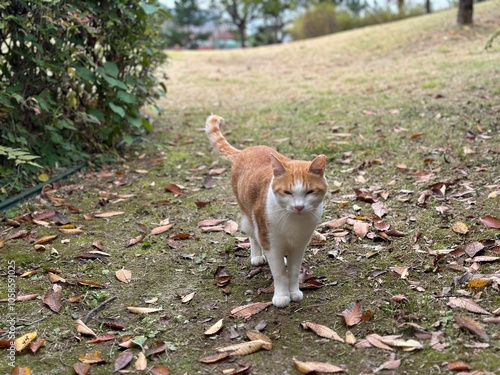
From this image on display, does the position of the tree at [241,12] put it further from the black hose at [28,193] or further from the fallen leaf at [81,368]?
the fallen leaf at [81,368]

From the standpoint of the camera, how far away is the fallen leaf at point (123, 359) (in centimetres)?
275

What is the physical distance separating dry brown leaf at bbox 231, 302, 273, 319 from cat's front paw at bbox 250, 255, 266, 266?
532mm

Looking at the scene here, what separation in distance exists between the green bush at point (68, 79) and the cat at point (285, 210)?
188 centimetres

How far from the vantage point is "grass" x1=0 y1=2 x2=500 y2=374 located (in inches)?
114

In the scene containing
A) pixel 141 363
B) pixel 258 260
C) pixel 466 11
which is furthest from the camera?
pixel 466 11

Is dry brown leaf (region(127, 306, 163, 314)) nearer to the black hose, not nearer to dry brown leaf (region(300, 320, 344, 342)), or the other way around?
dry brown leaf (region(300, 320, 344, 342))

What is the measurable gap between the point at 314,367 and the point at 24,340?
1509 mm

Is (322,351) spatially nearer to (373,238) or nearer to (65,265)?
(373,238)

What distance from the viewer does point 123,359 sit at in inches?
110

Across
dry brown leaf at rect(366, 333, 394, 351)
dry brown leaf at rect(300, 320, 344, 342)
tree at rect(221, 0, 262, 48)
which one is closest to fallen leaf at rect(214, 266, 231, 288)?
dry brown leaf at rect(300, 320, 344, 342)

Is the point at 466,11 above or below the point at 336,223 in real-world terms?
above

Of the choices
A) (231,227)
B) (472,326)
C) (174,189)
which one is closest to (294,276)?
(472,326)

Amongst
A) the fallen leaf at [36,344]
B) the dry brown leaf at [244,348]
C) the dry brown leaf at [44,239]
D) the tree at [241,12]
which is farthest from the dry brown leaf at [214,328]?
the tree at [241,12]

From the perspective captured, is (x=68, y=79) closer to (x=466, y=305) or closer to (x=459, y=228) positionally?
(x=459, y=228)
